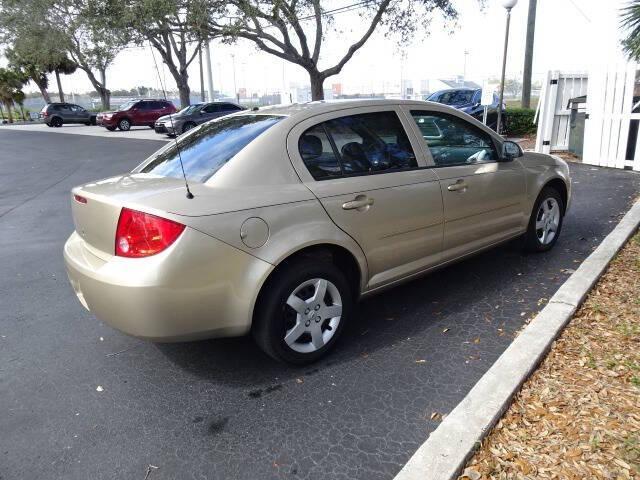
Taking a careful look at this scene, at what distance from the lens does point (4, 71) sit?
46.1 m

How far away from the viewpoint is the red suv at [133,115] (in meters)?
29.0

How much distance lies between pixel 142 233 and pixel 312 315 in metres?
1.10

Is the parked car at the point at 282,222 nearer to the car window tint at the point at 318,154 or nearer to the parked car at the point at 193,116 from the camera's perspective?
the car window tint at the point at 318,154

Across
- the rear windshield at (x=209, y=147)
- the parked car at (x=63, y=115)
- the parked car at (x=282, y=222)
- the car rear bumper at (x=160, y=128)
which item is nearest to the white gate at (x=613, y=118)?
Answer: the parked car at (x=282, y=222)

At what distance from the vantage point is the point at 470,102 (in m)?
16.9

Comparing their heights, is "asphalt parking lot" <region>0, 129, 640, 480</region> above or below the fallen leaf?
below

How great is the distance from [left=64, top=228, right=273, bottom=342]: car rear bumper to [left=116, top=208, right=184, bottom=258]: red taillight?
0.13ft

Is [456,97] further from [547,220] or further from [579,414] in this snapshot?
[579,414]

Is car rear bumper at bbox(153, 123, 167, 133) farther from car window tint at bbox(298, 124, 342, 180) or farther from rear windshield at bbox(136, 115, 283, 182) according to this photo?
car window tint at bbox(298, 124, 342, 180)

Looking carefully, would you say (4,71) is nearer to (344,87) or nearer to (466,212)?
(344,87)

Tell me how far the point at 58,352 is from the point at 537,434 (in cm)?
299

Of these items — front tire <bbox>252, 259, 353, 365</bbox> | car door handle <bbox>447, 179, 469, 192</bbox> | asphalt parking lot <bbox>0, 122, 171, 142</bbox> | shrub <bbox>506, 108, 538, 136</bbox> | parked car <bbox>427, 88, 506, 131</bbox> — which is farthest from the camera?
asphalt parking lot <bbox>0, 122, 171, 142</bbox>

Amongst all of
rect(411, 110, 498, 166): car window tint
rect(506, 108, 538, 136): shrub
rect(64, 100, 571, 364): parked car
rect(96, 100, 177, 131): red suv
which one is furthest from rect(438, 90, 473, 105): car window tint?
rect(96, 100, 177, 131): red suv

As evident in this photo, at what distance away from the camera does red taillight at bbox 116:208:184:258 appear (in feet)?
8.35
